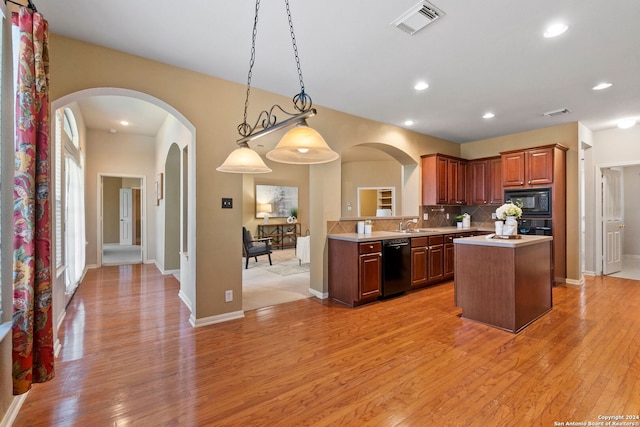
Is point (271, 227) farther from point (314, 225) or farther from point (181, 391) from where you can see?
point (181, 391)

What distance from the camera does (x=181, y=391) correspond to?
2150mm

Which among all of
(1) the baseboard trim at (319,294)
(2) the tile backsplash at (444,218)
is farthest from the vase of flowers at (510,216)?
(1) the baseboard trim at (319,294)

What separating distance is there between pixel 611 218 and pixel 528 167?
2.55m

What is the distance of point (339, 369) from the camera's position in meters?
2.43

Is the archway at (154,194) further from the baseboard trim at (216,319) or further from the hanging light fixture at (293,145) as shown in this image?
the hanging light fixture at (293,145)

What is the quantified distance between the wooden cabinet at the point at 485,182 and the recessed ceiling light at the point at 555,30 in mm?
3629

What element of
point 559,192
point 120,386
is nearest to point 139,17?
point 120,386

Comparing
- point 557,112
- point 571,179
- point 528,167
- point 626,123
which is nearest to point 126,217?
point 528,167

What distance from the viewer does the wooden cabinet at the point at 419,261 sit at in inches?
186

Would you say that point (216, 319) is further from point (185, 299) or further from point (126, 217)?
point (126, 217)

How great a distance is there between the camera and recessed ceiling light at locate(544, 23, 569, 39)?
8.16 ft

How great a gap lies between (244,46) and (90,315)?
12.1ft

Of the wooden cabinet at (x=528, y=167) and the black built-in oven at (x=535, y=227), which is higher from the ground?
the wooden cabinet at (x=528, y=167)

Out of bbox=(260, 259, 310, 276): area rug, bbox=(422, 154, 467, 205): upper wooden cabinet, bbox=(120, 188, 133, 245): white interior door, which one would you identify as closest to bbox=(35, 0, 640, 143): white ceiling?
bbox=(422, 154, 467, 205): upper wooden cabinet
